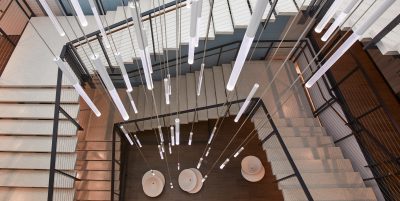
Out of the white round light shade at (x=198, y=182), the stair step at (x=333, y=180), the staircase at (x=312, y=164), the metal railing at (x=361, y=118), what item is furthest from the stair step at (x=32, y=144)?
the metal railing at (x=361, y=118)

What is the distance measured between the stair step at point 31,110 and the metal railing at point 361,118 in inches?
174

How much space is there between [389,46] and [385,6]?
3.29 m

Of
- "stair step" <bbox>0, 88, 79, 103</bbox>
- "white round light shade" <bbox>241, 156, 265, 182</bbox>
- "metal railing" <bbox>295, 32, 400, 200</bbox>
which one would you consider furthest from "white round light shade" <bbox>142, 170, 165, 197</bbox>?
"metal railing" <bbox>295, 32, 400, 200</bbox>

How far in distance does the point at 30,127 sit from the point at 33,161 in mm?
633

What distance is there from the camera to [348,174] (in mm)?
5434

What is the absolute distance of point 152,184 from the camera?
252 inches

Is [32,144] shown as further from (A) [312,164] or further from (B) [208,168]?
(A) [312,164]

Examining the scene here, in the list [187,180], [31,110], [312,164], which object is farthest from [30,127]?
[312,164]

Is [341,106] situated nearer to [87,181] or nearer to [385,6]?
[385,6]

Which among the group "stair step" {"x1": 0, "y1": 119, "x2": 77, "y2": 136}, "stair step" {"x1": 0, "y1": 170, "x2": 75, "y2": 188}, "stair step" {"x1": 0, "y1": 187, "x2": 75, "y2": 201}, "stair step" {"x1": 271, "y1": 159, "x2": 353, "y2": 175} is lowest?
"stair step" {"x1": 271, "y1": 159, "x2": 353, "y2": 175}

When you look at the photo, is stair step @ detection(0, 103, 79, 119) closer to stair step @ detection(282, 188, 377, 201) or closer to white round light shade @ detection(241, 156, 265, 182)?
white round light shade @ detection(241, 156, 265, 182)

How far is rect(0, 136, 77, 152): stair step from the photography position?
17.1 feet

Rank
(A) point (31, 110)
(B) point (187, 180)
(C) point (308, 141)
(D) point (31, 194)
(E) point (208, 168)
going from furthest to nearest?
(E) point (208, 168) < (B) point (187, 180) < (C) point (308, 141) < (A) point (31, 110) < (D) point (31, 194)

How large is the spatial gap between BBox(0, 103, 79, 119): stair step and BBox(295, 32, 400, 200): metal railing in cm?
442
